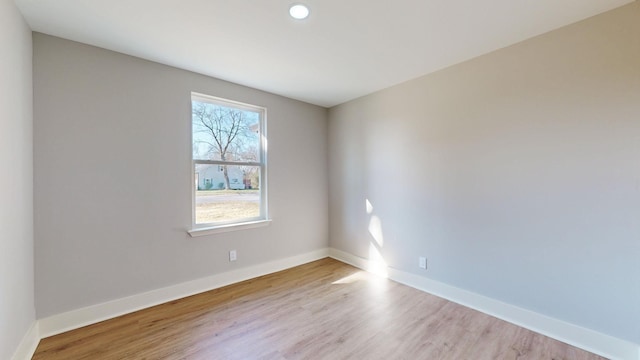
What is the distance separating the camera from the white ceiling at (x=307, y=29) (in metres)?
1.71

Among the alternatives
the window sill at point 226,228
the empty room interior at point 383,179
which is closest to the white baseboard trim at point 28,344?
the empty room interior at point 383,179

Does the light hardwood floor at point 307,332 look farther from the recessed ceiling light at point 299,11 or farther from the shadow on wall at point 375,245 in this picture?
the recessed ceiling light at point 299,11

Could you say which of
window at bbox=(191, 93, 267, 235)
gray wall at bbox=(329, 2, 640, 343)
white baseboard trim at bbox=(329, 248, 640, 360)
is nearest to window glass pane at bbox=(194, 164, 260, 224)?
window at bbox=(191, 93, 267, 235)

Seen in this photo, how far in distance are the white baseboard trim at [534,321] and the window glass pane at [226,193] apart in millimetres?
2056

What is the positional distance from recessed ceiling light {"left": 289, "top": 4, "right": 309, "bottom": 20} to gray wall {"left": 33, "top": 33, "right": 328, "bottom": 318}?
1514 mm

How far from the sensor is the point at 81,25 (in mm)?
1922

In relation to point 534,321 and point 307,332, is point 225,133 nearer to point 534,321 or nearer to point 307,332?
point 307,332

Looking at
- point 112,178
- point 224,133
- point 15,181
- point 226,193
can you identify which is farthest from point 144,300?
point 224,133

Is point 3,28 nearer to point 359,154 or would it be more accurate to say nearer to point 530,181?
point 359,154

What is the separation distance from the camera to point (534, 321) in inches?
82.4

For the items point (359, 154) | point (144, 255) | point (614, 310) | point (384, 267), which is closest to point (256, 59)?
point (359, 154)

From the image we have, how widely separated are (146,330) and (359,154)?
2.98 meters

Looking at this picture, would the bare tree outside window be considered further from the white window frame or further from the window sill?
the window sill

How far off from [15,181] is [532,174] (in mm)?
3802
